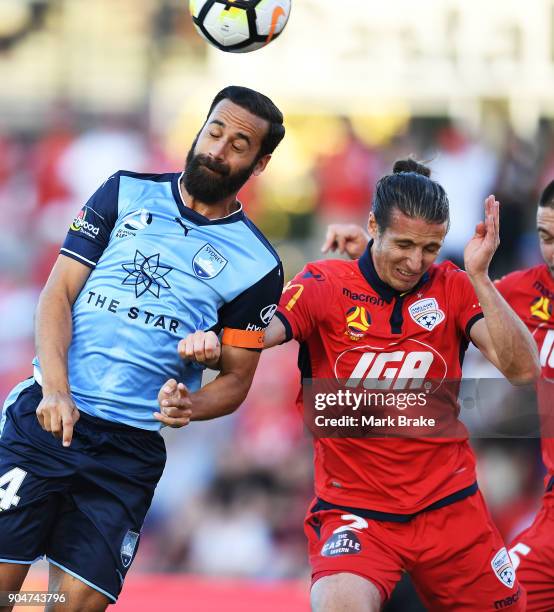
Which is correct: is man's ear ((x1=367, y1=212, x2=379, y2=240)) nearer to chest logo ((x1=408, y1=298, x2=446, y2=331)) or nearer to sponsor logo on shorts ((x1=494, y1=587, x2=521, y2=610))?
chest logo ((x1=408, y1=298, x2=446, y2=331))

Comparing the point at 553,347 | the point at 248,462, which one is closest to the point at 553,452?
the point at 553,347

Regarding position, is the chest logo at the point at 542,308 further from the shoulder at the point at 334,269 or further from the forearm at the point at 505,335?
the shoulder at the point at 334,269

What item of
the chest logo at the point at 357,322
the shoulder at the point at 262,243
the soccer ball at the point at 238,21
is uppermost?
the soccer ball at the point at 238,21

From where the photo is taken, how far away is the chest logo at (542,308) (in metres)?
5.71

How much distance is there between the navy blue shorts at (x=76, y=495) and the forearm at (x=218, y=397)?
29cm

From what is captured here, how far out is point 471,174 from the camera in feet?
32.7

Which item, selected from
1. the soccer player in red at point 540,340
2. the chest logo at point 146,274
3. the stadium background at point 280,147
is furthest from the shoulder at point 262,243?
the stadium background at point 280,147

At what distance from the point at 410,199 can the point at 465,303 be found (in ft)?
1.73

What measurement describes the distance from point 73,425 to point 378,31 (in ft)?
23.7

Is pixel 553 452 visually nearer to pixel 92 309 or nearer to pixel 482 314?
pixel 482 314

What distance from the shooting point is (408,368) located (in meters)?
5.09

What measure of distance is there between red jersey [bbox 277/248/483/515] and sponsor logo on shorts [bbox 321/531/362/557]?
0.16 metres

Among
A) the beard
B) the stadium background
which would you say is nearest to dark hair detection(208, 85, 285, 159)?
the beard

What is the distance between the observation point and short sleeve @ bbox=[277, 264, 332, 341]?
5.05 m
